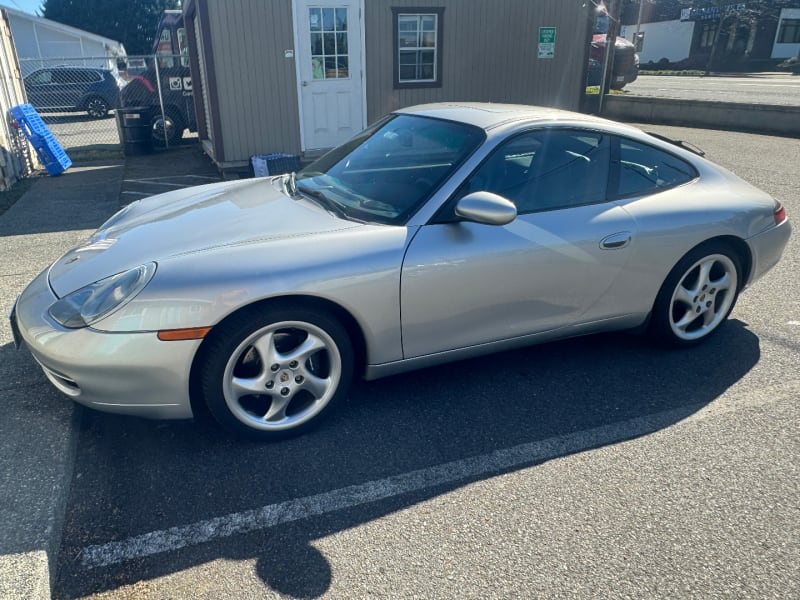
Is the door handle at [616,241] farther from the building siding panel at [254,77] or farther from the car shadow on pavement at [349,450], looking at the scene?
the building siding panel at [254,77]

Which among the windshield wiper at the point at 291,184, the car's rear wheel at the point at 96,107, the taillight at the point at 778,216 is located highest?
the windshield wiper at the point at 291,184

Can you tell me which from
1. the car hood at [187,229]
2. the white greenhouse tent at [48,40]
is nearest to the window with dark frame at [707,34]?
the white greenhouse tent at [48,40]

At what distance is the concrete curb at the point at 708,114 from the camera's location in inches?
523

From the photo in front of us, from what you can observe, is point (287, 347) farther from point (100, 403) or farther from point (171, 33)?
point (171, 33)

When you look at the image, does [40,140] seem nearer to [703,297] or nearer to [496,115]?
[496,115]

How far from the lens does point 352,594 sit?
2160 millimetres

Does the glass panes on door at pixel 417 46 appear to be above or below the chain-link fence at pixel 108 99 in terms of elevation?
above

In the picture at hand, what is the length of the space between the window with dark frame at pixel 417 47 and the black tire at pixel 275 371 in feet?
28.7

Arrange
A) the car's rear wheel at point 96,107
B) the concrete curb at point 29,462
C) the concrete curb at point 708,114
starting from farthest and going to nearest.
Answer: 1. the car's rear wheel at point 96,107
2. the concrete curb at point 708,114
3. the concrete curb at point 29,462

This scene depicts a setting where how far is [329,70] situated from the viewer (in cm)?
1027

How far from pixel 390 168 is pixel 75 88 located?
20.1m

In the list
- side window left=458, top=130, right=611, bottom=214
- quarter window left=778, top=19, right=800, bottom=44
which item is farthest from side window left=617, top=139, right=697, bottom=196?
quarter window left=778, top=19, right=800, bottom=44

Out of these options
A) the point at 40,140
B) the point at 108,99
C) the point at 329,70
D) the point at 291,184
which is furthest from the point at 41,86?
the point at 291,184

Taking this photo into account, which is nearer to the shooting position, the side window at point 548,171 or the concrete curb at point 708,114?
the side window at point 548,171
